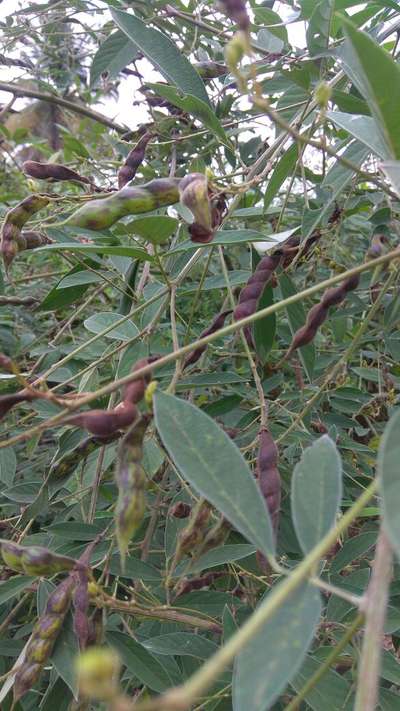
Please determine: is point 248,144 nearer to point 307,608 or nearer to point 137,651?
point 137,651

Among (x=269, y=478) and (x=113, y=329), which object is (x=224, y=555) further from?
(x=113, y=329)

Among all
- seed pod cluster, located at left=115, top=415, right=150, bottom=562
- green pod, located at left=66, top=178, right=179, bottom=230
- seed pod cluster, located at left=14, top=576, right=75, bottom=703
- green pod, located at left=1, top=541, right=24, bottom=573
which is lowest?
seed pod cluster, located at left=14, top=576, right=75, bottom=703

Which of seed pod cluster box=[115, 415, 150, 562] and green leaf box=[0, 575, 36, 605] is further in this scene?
green leaf box=[0, 575, 36, 605]

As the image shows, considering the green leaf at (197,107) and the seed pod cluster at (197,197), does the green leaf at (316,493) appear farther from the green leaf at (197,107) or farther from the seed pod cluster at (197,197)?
the green leaf at (197,107)

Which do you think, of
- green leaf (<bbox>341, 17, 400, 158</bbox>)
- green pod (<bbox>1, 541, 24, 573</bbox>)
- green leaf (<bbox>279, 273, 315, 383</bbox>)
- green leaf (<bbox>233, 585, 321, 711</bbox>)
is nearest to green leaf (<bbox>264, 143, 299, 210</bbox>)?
green leaf (<bbox>279, 273, 315, 383</bbox>)

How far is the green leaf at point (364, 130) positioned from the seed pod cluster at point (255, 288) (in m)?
0.23

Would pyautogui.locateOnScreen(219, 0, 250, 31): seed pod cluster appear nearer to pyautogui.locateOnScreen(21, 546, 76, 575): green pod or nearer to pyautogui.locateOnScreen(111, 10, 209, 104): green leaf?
pyautogui.locateOnScreen(111, 10, 209, 104): green leaf

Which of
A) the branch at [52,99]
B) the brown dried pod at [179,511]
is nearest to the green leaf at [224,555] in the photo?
the brown dried pod at [179,511]

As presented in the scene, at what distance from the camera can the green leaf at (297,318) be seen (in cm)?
100

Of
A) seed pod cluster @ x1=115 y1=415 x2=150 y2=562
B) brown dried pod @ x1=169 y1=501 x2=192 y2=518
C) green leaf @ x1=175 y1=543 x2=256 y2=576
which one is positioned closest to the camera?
seed pod cluster @ x1=115 y1=415 x2=150 y2=562

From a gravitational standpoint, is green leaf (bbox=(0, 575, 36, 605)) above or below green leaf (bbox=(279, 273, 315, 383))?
below

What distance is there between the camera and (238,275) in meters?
1.08

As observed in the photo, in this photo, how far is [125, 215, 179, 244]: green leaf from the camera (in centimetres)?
71

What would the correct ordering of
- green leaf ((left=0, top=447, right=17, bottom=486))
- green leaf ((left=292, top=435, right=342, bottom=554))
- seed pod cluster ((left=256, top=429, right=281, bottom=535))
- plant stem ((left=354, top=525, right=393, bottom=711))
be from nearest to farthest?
1. plant stem ((left=354, top=525, right=393, bottom=711))
2. green leaf ((left=292, top=435, right=342, bottom=554))
3. seed pod cluster ((left=256, top=429, right=281, bottom=535))
4. green leaf ((left=0, top=447, right=17, bottom=486))
